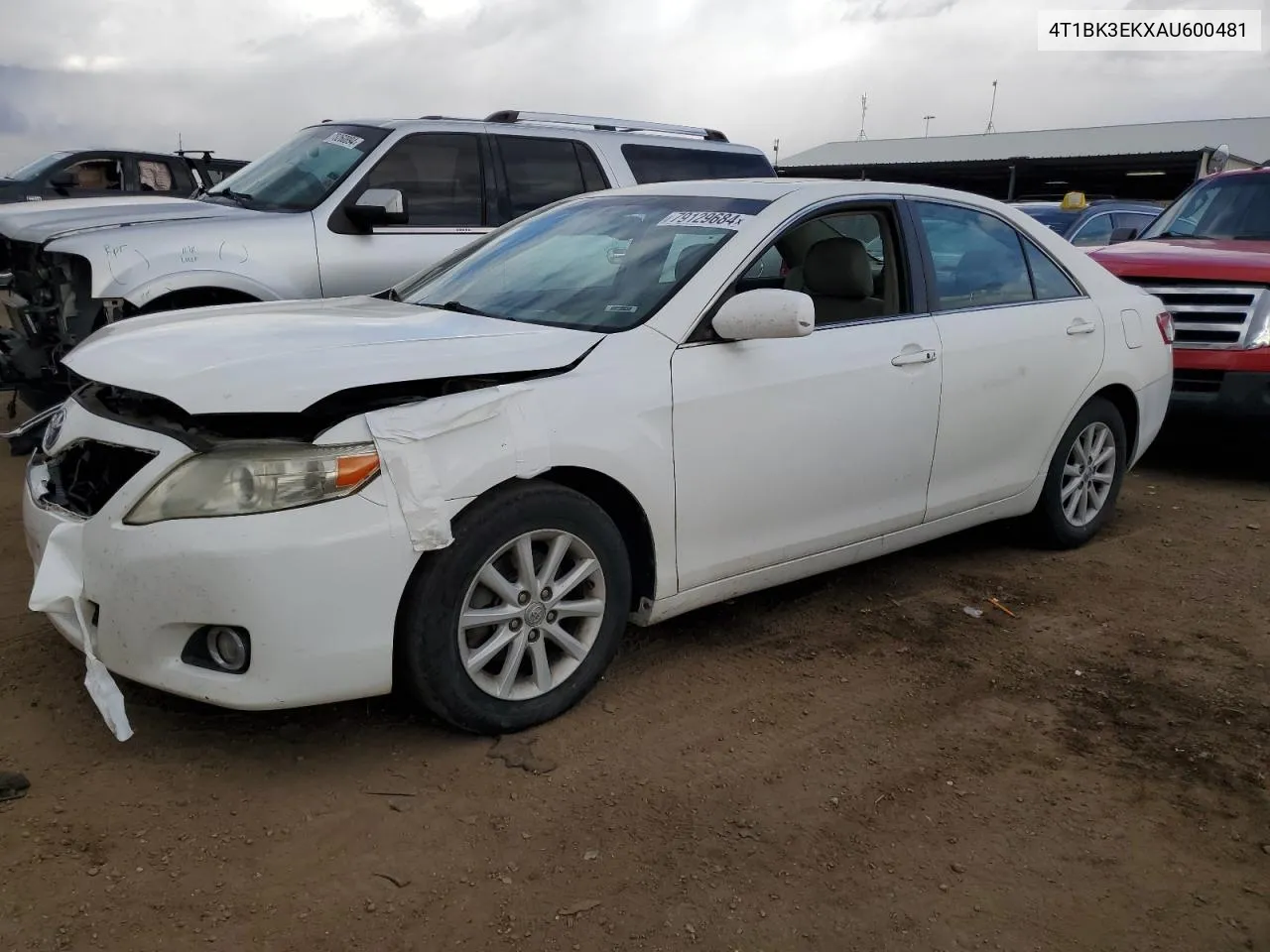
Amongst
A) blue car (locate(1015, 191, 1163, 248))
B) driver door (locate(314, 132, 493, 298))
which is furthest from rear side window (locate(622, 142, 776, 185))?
blue car (locate(1015, 191, 1163, 248))

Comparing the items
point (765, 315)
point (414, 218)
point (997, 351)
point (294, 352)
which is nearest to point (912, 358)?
point (997, 351)

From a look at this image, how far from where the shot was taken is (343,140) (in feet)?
21.6

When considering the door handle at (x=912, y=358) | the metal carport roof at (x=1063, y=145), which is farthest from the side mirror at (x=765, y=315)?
the metal carport roof at (x=1063, y=145)

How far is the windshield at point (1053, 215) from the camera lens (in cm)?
1282

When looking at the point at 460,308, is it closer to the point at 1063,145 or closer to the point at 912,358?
the point at 912,358

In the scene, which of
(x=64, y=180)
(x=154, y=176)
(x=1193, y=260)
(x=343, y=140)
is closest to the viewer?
(x=343, y=140)

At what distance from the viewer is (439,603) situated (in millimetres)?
2945

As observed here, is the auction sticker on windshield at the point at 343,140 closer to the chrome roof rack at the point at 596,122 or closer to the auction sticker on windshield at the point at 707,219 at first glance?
the chrome roof rack at the point at 596,122

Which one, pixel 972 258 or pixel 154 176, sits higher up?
pixel 154 176

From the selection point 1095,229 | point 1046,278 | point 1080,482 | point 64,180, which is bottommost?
point 1080,482

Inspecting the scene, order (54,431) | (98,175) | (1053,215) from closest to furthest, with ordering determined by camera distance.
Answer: (54,431), (98,175), (1053,215)

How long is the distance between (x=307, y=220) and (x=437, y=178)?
95 cm

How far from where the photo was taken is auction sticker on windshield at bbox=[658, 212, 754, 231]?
383cm

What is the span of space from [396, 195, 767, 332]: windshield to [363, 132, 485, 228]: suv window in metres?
2.17
